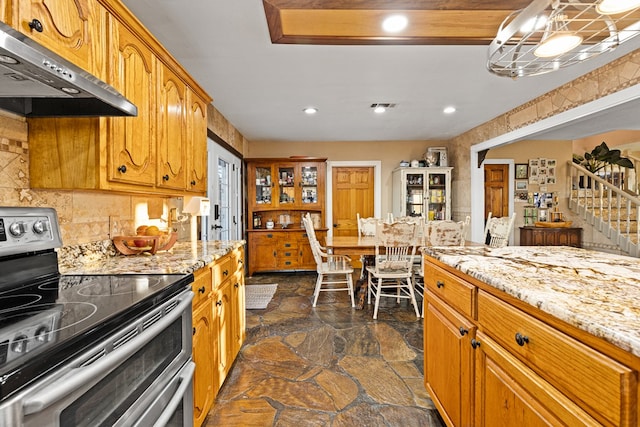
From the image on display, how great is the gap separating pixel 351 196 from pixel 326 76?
3311 millimetres

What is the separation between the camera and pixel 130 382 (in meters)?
0.95

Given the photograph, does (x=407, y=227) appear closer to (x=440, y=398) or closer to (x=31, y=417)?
(x=440, y=398)

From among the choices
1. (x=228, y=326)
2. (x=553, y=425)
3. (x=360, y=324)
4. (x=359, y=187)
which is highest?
(x=359, y=187)

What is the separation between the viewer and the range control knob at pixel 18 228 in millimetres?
1186

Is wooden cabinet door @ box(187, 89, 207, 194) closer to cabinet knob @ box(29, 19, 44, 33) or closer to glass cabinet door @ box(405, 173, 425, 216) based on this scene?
cabinet knob @ box(29, 19, 44, 33)

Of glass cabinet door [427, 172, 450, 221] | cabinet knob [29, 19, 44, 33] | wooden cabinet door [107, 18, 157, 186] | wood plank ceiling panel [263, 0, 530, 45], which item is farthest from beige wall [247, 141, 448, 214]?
cabinet knob [29, 19, 44, 33]

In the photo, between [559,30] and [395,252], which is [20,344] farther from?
[395,252]

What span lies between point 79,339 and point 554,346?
46.0 inches

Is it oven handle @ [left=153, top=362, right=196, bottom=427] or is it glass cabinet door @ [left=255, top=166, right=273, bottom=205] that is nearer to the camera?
oven handle @ [left=153, top=362, right=196, bottom=427]

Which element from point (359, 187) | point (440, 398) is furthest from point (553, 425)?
point (359, 187)

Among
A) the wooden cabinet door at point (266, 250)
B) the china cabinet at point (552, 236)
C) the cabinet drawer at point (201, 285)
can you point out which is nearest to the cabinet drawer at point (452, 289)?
the cabinet drawer at point (201, 285)

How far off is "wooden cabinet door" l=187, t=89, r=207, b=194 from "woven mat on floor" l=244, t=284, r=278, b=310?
1705 mm

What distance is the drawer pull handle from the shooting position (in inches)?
37.2

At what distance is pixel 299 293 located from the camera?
4312 millimetres
